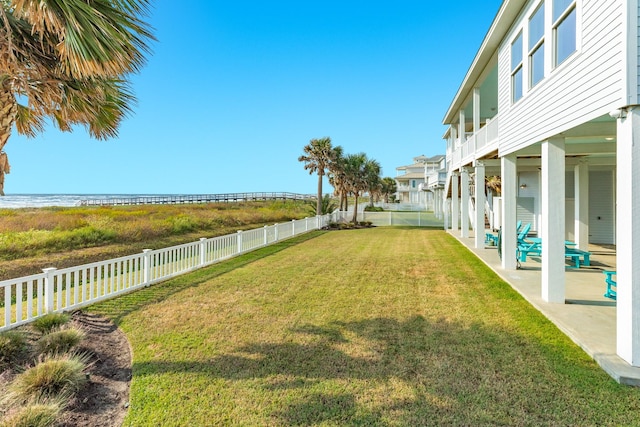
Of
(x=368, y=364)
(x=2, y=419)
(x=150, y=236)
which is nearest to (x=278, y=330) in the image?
(x=368, y=364)

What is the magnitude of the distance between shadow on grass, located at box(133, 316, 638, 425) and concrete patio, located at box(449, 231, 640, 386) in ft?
0.75

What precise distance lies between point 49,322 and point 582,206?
48.5 feet

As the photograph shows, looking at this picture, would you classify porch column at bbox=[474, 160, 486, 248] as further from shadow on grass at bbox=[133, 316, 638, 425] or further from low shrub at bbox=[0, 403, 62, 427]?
low shrub at bbox=[0, 403, 62, 427]

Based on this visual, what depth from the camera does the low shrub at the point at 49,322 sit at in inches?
187

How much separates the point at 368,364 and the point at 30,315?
529cm

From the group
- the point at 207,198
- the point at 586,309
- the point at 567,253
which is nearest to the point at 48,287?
the point at 586,309

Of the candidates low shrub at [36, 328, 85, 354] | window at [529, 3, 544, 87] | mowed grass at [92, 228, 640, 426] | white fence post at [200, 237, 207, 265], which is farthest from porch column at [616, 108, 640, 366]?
white fence post at [200, 237, 207, 265]

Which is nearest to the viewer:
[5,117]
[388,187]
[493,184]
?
[5,117]

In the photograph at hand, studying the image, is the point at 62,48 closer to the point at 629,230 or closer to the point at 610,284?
the point at 629,230

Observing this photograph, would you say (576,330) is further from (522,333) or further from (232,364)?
(232,364)

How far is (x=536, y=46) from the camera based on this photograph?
642 centimetres

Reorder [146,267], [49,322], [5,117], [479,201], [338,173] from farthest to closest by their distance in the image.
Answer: [338,173] → [479,201] → [146,267] → [49,322] → [5,117]

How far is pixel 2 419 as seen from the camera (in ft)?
9.04

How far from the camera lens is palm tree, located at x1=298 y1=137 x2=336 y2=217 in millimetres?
28172
